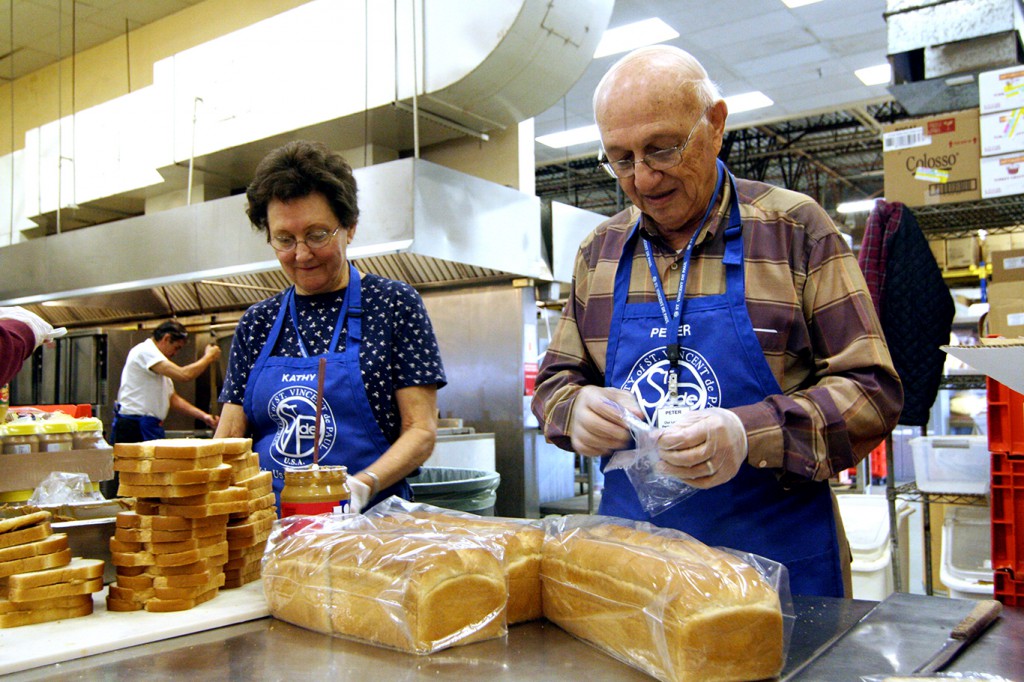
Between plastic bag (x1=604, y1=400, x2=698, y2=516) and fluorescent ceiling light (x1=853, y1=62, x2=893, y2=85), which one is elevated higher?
fluorescent ceiling light (x1=853, y1=62, x2=893, y2=85)

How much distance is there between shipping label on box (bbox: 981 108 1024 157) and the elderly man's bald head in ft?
7.82

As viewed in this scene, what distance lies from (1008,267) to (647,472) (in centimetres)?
249

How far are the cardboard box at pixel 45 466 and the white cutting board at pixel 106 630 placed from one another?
1.13 metres

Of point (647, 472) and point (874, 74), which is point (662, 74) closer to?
point (647, 472)

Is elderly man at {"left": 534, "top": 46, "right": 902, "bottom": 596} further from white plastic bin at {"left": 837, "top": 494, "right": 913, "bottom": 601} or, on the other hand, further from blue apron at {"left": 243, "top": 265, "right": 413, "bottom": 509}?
white plastic bin at {"left": 837, "top": 494, "right": 913, "bottom": 601}

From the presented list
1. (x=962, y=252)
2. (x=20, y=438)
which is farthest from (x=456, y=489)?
(x=962, y=252)

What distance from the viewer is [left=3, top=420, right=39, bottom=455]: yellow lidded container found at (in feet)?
8.23

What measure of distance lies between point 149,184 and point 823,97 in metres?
6.56

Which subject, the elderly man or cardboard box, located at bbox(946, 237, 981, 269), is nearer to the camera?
the elderly man

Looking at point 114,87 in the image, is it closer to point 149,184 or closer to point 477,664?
point 149,184

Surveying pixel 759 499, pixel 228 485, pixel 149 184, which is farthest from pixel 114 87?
pixel 759 499

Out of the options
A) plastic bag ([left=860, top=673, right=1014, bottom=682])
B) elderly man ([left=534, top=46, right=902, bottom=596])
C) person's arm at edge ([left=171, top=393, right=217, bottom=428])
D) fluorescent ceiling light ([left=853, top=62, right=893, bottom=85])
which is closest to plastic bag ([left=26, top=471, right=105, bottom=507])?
elderly man ([left=534, top=46, right=902, bottom=596])

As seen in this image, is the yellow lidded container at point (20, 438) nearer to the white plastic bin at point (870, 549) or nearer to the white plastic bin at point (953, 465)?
the white plastic bin at point (870, 549)

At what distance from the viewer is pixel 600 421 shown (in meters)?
1.42
